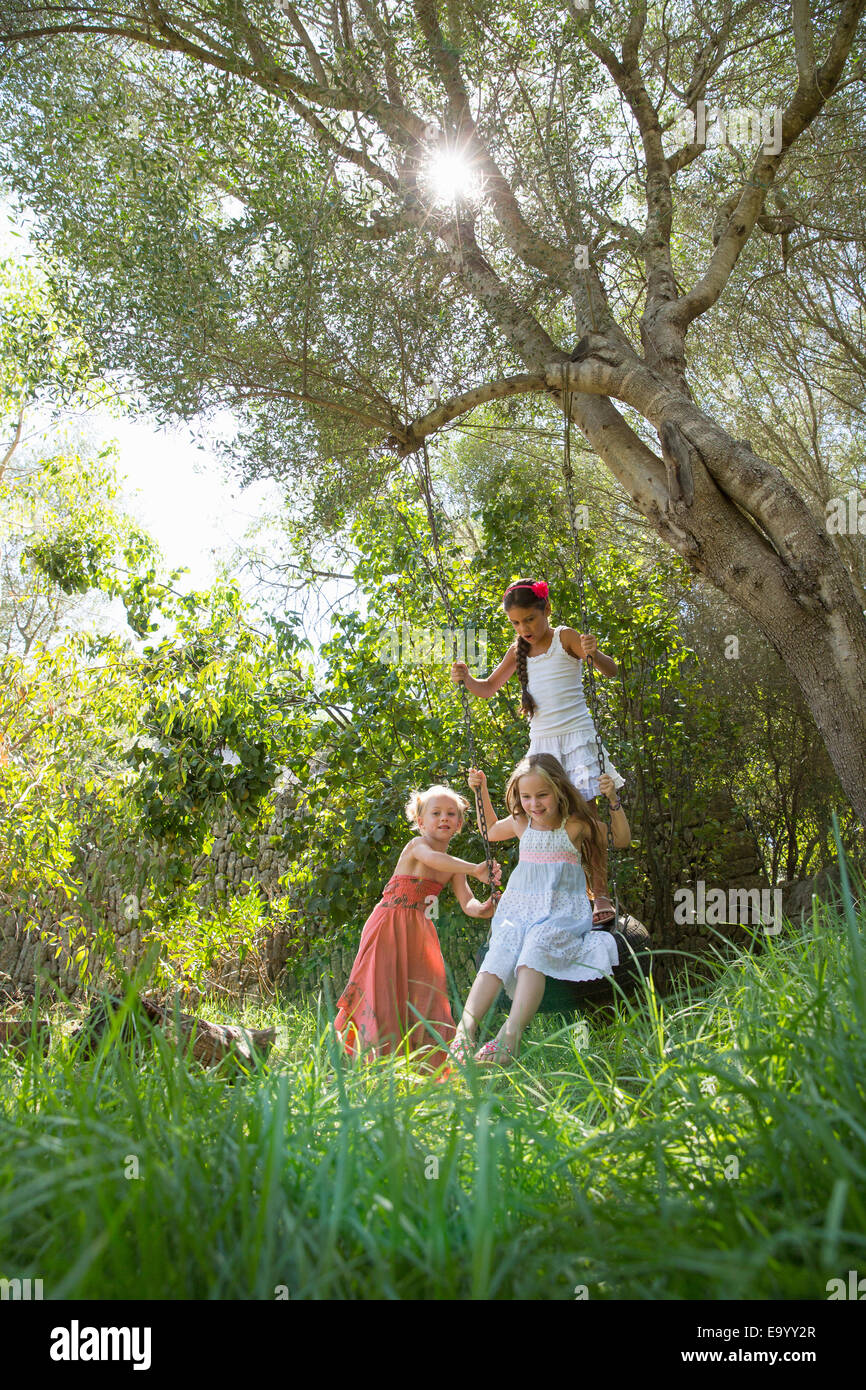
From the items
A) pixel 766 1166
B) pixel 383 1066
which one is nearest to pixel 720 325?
pixel 383 1066

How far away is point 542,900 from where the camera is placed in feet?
14.0

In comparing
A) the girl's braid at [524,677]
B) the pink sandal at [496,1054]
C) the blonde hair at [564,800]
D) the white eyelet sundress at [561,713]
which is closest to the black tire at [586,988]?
the blonde hair at [564,800]

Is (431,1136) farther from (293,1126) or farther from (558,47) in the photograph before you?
(558,47)

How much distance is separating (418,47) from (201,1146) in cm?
614

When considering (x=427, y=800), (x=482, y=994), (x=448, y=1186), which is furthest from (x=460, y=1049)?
(x=427, y=800)

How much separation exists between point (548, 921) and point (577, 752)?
1079 mm

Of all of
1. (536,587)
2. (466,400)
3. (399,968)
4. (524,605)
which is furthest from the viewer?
(466,400)

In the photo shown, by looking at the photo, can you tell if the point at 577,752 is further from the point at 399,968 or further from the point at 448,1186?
the point at 448,1186

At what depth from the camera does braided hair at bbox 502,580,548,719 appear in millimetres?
4789

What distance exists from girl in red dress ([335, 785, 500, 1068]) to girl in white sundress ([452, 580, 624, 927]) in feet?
2.01

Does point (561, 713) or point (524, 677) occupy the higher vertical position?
point (524, 677)

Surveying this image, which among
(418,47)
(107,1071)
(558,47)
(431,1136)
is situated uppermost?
(418,47)
